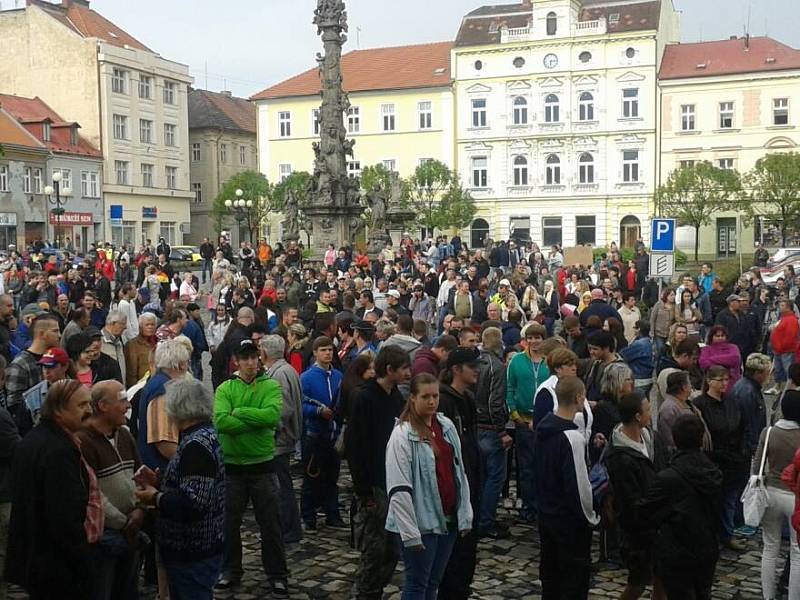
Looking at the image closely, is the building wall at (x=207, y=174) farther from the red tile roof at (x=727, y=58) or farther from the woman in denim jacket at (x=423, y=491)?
the woman in denim jacket at (x=423, y=491)

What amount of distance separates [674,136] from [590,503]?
56206 millimetres

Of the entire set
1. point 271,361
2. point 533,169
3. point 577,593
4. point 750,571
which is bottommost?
point 750,571

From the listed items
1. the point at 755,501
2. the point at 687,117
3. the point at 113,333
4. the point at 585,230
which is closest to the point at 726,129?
the point at 687,117

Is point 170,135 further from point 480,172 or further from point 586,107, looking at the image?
point 586,107

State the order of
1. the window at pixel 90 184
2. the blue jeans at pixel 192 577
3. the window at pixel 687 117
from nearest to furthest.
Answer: the blue jeans at pixel 192 577 → the window at pixel 687 117 → the window at pixel 90 184

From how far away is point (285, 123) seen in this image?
67.4 metres

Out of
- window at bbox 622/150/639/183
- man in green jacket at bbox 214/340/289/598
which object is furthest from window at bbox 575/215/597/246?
man in green jacket at bbox 214/340/289/598

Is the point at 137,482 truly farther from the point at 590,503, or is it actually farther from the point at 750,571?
the point at 750,571

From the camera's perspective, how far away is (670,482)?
5.60 meters

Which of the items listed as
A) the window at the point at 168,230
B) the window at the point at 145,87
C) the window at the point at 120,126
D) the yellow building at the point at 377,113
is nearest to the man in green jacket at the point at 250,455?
the yellow building at the point at 377,113

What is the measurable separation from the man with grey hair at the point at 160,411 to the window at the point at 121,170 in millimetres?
57827

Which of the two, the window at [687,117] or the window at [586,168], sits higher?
the window at [687,117]

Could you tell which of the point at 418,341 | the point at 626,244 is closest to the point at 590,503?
the point at 418,341

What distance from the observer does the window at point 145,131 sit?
6362cm
